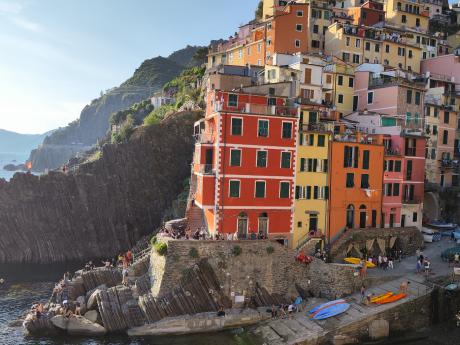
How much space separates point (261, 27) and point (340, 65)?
→ 18439 mm

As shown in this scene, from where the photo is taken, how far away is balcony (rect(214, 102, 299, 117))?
4212 cm

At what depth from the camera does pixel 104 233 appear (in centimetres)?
7288

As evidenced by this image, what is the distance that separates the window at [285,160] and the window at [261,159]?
1.81 metres

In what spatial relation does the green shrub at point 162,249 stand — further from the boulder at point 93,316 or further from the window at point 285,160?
the window at point 285,160

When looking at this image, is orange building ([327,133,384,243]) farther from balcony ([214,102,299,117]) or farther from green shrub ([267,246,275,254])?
green shrub ([267,246,275,254])

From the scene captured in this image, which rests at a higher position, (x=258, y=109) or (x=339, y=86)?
(x=339, y=86)

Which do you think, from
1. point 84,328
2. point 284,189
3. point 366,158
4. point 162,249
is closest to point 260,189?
point 284,189

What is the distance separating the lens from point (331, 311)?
36.1 metres

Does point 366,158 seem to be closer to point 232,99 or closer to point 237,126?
point 237,126

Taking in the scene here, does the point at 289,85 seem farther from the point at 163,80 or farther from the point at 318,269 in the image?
the point at 163,80

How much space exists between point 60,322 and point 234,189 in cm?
1906

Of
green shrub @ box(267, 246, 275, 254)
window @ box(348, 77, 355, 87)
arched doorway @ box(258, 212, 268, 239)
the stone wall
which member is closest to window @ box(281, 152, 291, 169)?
arched doorway @ box(258, 212, 268, 239)

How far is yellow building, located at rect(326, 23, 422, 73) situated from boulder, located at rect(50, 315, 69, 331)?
54093 millimetres

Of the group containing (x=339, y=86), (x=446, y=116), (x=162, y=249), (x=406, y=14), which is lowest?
(x=162, y=249)
